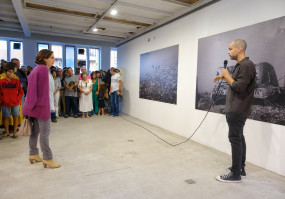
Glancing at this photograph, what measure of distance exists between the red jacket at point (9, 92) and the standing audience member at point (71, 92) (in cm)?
228

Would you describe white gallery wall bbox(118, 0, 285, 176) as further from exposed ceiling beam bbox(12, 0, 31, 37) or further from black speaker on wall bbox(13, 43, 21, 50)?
black speaker on wall bbox(13, 43, 21, 50)

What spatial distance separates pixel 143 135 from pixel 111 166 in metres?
1.69

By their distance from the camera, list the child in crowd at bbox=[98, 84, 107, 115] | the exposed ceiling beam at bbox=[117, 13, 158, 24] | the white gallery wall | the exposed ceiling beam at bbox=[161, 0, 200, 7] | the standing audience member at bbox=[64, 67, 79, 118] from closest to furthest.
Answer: the white gallery wall < the exposed ceiling beam at bbox=[161, 0, 200, 7] < the exposed ceiling beam at bbox=[117, 13, 158, 24] < the standing audience member at bbox=[64, 67, 79, 118] < the child in crowd at bbox=[98, 84, 107, 115]

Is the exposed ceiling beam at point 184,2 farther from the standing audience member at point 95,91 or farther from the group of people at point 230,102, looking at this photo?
the standing audience member at point 95,91

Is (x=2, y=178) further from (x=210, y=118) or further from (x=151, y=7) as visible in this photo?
(x=151, y=7)

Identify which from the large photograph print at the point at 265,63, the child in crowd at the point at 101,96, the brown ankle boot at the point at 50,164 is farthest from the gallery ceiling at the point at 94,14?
the brown ankle boot at the point at 50,164

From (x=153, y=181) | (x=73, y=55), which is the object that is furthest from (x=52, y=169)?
(x=73, y=55)

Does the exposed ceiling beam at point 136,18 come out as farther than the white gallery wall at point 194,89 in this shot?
Yes

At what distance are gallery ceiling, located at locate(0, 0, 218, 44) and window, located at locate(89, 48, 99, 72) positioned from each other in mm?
2361

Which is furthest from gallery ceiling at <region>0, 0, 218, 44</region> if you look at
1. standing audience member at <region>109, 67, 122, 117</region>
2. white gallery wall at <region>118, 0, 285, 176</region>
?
standing audience member at <region>109, 67, 122, 117</region>

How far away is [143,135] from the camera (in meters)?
4.29

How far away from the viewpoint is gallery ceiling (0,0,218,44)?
13.4ft

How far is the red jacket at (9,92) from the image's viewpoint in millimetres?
3471

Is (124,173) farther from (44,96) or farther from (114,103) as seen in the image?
(114,103)
